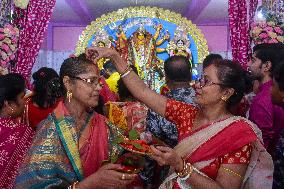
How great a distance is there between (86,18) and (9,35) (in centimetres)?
722

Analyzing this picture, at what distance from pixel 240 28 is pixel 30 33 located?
8.46 feet

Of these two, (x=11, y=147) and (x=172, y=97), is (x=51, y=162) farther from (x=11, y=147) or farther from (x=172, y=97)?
(x=172, y=97)

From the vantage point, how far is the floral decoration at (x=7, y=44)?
16.9 feet

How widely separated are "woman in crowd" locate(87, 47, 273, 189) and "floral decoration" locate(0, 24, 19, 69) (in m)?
2.98

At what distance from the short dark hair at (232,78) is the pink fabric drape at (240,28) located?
3592 millimetres

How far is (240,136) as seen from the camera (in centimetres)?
216

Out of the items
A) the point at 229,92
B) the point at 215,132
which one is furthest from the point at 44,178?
the point at 229,92

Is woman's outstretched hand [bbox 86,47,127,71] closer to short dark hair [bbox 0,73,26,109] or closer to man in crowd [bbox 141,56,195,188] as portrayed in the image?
man in crowd [bbox 141,56,195,188]

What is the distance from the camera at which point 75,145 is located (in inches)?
87.8

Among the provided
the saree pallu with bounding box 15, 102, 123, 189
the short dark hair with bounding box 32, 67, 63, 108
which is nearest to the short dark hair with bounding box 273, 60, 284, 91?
the saree pallu with bounding box 15, 102, 123, 189

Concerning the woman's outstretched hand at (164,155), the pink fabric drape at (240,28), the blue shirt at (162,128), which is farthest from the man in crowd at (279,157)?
the pink fabric drape at (240,28)

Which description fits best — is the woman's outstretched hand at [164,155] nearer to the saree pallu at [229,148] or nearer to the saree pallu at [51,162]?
the saree pallu at [229,148]

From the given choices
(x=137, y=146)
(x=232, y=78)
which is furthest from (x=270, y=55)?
(x=137, y=146)

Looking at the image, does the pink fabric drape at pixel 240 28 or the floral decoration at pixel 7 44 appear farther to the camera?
the pink fabric drape at pixel 240 28
